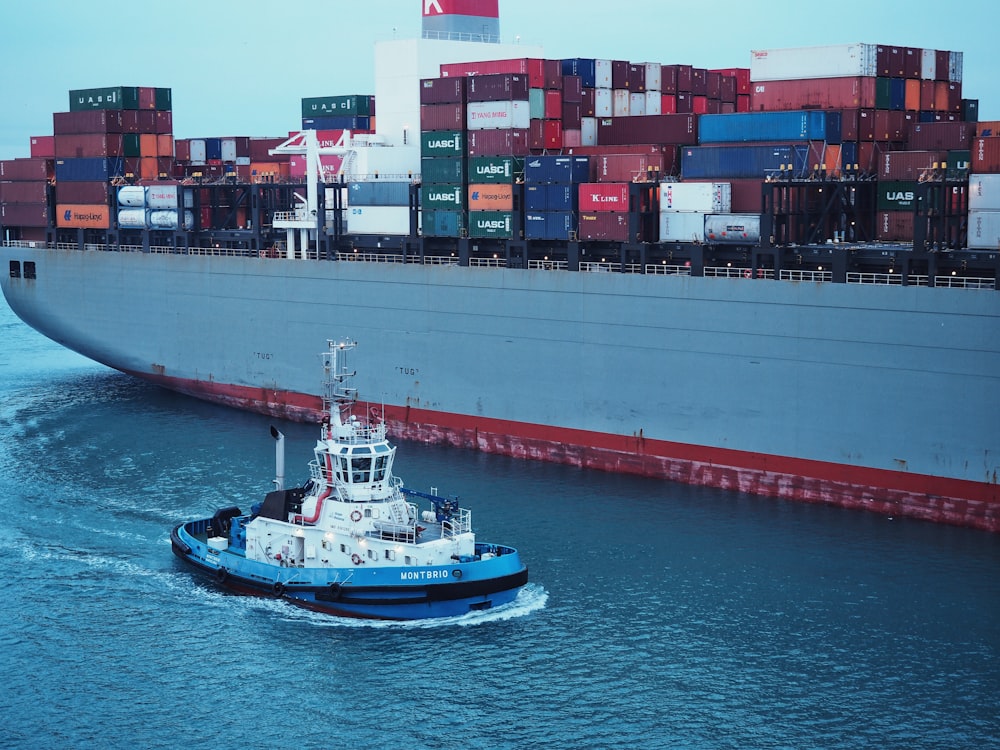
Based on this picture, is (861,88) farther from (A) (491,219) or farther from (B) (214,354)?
(B) (214,354)

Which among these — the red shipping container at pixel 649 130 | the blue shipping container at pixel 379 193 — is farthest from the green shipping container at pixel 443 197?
the red shipping container at pixel 649 130

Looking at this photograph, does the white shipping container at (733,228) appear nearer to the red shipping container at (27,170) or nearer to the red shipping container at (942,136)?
the red shipping container at (942,136)

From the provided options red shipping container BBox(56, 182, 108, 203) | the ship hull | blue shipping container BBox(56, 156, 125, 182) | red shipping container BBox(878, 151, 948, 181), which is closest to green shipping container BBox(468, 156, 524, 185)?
the ship hull

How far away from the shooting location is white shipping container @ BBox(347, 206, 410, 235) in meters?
46.7

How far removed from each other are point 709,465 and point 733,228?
6968 mm

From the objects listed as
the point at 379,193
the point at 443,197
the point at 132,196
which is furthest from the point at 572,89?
the point at 132,196

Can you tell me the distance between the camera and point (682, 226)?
129ft

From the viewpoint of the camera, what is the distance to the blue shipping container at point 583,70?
45.7m

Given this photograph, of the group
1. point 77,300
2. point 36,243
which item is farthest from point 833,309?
point 36,243

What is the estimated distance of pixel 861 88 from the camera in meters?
38.4

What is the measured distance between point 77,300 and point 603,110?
959 inches

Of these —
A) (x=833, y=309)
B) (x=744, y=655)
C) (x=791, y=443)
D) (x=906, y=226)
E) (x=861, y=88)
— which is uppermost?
(x=861, y=88)

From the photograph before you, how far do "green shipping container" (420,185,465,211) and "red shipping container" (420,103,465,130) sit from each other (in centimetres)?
210

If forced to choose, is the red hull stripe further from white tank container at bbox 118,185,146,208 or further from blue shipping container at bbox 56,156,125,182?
blue shipping container at bbox 56,156,125,182
